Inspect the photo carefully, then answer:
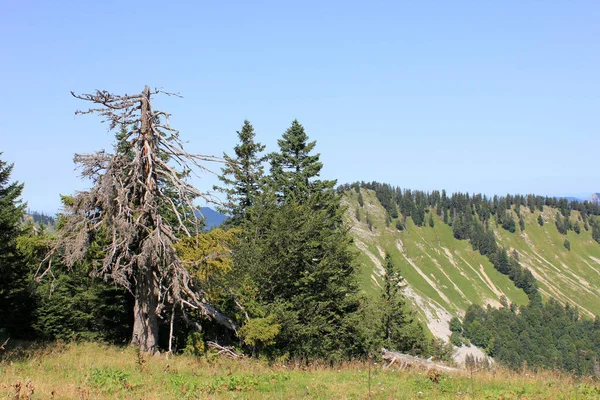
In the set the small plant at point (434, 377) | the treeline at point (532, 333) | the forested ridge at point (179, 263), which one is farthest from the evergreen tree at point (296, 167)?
the treeline at point (532, 333)

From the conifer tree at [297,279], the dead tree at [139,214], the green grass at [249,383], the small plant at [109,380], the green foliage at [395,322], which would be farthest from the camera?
the green foliage at [395,322]

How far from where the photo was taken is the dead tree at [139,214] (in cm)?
1494

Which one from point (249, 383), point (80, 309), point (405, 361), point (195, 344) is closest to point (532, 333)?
point (405, 361)

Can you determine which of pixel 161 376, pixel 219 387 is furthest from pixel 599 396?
pixel 161 376

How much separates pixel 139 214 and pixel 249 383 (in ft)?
29.6

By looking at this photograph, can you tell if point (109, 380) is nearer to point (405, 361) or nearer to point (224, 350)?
point (224, 350)

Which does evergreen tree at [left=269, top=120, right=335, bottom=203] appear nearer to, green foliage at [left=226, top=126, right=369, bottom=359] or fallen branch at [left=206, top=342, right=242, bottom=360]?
green foliage at [left=226, top=126, right=369, bottom=359]

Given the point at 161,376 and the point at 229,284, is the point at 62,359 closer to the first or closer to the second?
the point at 161,376

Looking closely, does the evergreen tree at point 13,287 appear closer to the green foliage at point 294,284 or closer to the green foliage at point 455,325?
the green foliage at point 294,284

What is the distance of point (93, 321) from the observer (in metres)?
23.6

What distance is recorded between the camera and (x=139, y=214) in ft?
54.4

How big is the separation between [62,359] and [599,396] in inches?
538

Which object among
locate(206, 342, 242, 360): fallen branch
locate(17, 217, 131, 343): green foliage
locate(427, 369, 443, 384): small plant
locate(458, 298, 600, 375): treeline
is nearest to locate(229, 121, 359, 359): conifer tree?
locate(206, 342, 242, 360): fallen branch

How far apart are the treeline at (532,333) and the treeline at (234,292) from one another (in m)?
146
